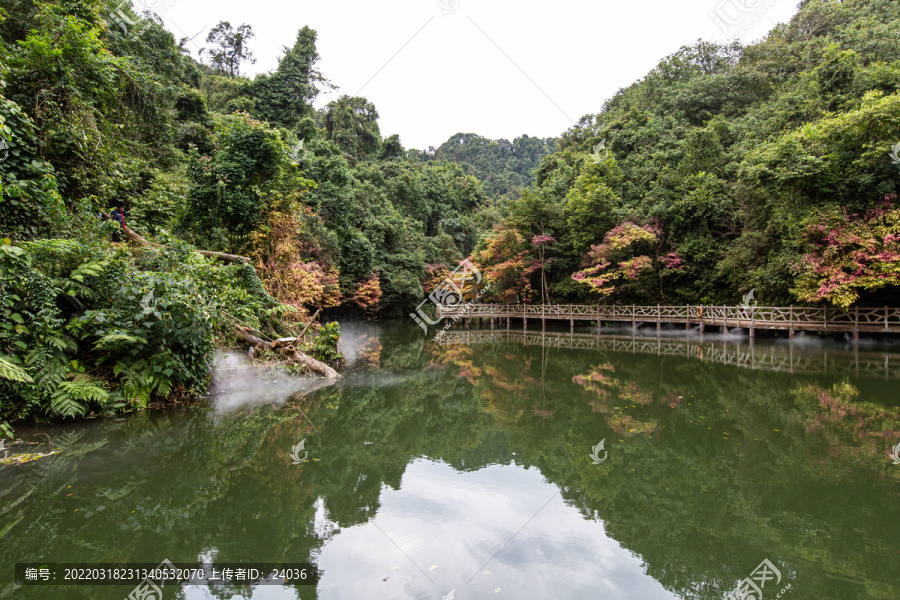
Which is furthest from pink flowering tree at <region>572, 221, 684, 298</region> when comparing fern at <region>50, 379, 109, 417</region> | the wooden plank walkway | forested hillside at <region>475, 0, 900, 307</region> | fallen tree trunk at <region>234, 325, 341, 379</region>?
fern at <region>50, 379, 109, 417</region>

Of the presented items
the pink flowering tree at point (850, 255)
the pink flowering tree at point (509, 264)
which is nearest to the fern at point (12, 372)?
the pink flowering tree at point (850, 255)

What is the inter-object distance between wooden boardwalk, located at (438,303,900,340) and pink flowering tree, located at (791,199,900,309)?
5.79 ft

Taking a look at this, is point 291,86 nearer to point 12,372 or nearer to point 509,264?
point 509,264

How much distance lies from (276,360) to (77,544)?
5.98m

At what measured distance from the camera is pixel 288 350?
29.5ft

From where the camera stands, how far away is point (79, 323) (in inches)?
218

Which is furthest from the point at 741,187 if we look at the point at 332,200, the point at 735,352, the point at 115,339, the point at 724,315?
the point at 115,339

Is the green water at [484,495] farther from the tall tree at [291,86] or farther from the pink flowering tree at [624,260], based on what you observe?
the tall tree at [291,86]

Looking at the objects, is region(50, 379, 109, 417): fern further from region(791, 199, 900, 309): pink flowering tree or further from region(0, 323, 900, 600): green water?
region(791, 199, 900, 309): pink flowering tree

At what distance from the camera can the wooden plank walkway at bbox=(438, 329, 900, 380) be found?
34.2 feet

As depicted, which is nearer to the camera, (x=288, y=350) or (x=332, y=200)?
(x=288, y=350)

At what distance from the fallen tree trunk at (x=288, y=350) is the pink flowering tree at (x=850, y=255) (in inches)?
591

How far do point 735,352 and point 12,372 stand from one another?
53.4 feet

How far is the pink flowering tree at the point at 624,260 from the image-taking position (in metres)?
20.3
